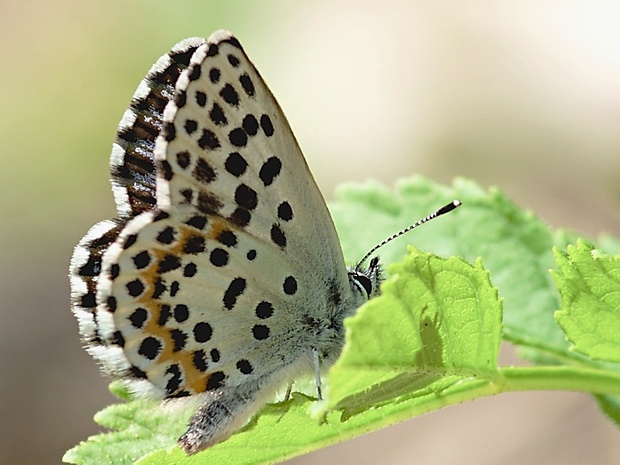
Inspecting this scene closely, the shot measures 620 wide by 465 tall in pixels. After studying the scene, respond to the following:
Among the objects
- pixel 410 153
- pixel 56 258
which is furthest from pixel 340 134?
pixel 56 258

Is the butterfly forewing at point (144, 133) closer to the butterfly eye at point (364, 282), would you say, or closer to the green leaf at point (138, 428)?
the green leaf at point (138, 428)

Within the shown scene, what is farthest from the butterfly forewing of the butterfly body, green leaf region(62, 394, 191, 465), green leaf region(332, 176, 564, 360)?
green leaf region(332, 176, 564, 360)

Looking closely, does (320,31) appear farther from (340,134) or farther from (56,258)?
(56,258)

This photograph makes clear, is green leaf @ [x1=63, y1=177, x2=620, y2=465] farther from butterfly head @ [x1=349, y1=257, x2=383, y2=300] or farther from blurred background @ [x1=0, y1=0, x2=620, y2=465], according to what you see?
blurred background @ [x1=0, y1=0, x2=620, y2=465]

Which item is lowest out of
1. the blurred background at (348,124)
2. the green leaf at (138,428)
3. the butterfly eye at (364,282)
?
the green leaf at (138,428)

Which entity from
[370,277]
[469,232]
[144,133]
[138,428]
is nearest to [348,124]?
[469,232]

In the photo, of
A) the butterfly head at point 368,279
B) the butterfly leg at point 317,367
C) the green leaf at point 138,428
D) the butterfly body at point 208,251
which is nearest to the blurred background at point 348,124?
the butterfly head at point 368,279

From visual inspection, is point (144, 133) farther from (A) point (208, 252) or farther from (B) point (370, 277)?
(B) point (370, 277)
